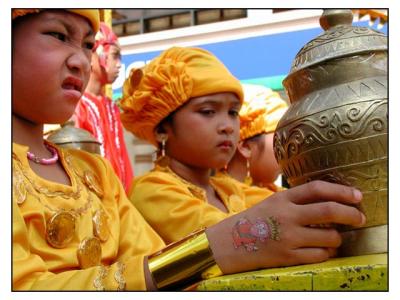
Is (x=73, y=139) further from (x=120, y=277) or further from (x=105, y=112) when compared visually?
(x=120, y=277)

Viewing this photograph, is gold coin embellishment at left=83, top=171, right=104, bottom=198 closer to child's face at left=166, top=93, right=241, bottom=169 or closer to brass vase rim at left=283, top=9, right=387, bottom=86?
brass vase rim at left=283, top=9, right=387, bottom=86

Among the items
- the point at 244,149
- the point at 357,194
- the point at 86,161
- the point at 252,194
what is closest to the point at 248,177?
the point at 244,149

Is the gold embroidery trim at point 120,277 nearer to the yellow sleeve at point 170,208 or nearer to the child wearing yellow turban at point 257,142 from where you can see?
the yellow sleeve at point 170,208

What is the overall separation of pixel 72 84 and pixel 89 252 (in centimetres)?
32

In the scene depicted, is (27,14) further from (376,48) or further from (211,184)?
(211,184)

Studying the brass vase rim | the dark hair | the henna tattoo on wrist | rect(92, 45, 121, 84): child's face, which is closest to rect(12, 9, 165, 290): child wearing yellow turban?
the henna tattoo on wrist

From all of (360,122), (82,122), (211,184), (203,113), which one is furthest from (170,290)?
(82,122)

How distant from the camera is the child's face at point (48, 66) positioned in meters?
1.08

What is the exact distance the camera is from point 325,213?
78 cm

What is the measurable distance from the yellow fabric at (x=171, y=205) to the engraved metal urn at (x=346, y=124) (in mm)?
730

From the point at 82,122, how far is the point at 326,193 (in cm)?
225

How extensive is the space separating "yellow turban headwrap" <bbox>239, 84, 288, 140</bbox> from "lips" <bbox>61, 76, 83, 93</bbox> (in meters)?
1.69

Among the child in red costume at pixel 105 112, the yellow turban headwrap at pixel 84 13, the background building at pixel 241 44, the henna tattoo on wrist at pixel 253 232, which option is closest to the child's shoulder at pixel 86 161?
the yellow turban headwrap at pixel 84 13

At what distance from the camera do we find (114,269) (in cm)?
98
